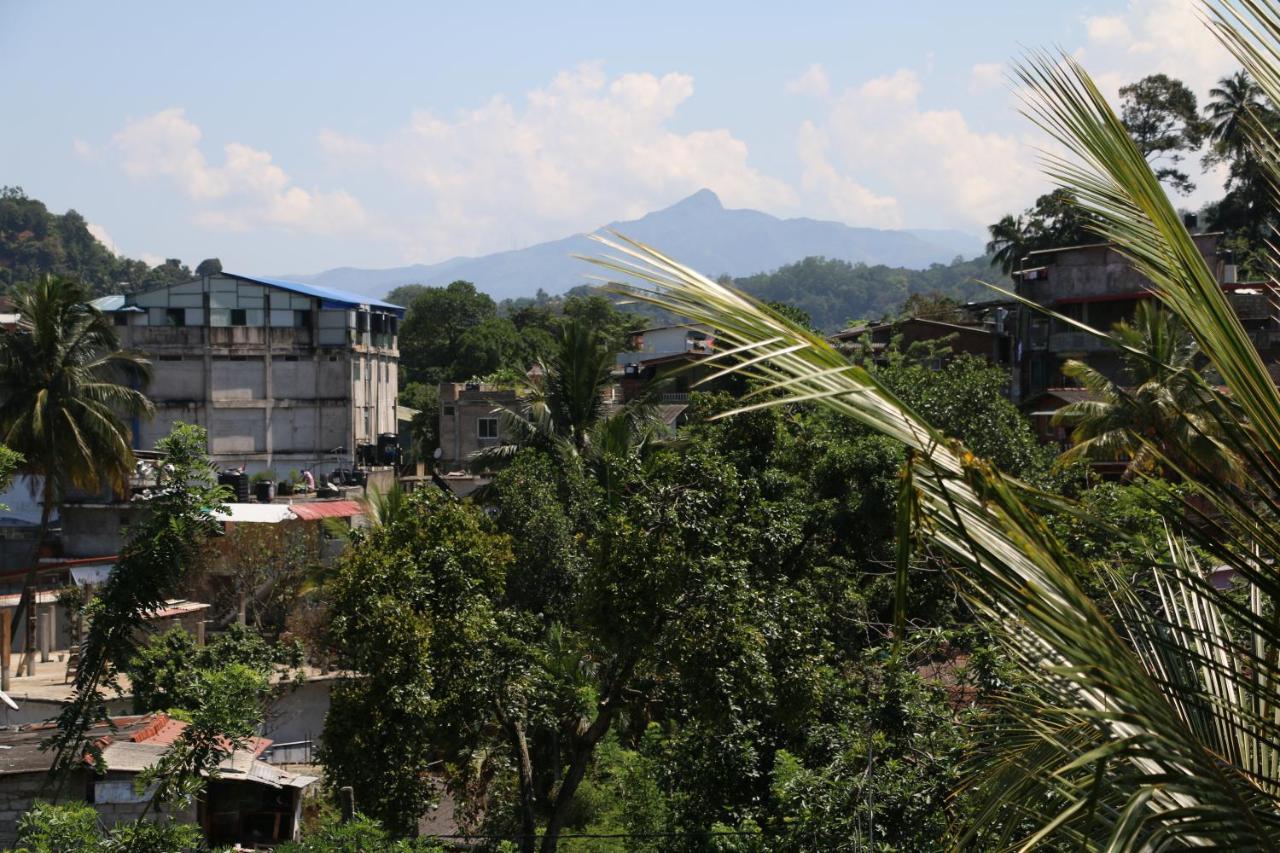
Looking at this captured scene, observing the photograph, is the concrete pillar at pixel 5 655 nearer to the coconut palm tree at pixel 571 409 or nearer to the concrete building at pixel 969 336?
the coconut palm tree at pixel 571 409

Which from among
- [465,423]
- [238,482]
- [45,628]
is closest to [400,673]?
[45,628]

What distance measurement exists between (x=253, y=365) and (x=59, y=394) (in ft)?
64.5

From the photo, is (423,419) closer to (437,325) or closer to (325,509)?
(437,325)

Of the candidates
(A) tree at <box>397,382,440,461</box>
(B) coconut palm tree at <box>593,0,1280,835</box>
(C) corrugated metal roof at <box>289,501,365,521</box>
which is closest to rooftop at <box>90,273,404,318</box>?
(A) tree at <box>397,382,440,461</box>

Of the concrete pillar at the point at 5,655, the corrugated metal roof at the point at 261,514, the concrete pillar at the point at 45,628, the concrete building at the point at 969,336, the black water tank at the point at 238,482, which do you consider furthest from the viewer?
the concrete building at the point at 969,336

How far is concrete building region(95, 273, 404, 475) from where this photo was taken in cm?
4566

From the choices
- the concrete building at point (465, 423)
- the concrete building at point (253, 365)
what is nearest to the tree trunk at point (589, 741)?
the concrete building at point (465, 423)

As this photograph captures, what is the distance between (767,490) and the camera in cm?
1714

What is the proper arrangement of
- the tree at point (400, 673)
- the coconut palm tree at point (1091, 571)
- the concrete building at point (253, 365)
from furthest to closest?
the concrete building at point (253, 365) → the tree at point (400, 673) → the coconut palm tree at point (1091, 571)

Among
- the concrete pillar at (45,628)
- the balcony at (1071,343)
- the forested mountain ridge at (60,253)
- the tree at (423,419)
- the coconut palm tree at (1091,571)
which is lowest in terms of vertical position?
the concrete pillar at (45,628)

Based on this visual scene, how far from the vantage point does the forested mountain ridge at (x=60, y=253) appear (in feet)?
419

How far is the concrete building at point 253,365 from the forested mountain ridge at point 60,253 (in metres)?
83.6

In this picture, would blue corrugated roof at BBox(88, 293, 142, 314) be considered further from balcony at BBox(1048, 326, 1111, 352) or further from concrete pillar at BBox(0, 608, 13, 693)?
balcony at BBox(1048, 326, 1111, 352)

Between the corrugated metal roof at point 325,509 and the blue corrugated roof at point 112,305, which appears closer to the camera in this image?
the corrugated metal roof at point 325,509
